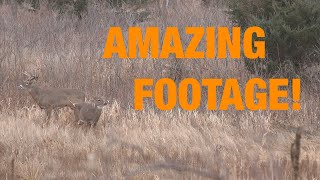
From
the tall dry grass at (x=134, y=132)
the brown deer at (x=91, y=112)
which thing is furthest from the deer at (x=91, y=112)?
the tall dry grass at (x=134, y=132)

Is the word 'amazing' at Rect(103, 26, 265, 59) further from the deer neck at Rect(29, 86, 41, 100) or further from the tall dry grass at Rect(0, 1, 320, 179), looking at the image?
the deer neck at Rect(29, 86, 41, 100)

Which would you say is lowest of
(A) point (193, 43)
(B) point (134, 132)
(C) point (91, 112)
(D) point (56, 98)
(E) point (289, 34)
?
(B) point (134, 132)

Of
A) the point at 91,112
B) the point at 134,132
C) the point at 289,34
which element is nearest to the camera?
the point at 134,132

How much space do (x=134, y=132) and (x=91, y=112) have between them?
2.41 ft

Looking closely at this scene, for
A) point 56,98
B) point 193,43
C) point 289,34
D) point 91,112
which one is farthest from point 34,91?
point 193,43

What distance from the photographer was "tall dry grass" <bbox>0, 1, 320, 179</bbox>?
4.57 metres

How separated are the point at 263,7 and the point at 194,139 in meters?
3.91

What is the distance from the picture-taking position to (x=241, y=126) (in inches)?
237

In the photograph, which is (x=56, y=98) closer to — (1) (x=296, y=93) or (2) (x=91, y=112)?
(2) (x=91, y=112)

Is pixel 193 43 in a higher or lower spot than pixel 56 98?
higher

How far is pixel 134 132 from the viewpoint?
5742mm

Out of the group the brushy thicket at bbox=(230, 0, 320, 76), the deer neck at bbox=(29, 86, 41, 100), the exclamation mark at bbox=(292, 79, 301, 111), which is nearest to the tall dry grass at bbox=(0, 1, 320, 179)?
the exclamation mark at bbox=(292, 79, 301, 111)

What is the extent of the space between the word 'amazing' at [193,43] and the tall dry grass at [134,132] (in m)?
0.30

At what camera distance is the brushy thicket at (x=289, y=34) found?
778cm
